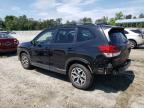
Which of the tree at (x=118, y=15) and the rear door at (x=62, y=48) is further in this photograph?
the tree at (x=118, y=15)

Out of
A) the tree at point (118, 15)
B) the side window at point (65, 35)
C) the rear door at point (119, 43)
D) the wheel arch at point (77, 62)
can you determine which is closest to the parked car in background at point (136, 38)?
the rear door at point (119, 43)

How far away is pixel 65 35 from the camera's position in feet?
20.0

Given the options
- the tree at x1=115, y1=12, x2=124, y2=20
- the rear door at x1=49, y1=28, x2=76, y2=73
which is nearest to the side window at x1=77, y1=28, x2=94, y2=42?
the rear door at x1=49, y1=28, x2=76, y2=73

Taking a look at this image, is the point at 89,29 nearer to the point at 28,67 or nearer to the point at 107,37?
the point at 107,37

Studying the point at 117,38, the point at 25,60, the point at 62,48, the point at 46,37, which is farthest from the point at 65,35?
the point at 25,60

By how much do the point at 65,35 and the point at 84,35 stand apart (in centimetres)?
83

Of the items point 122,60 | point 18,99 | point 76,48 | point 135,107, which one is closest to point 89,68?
point 76,48

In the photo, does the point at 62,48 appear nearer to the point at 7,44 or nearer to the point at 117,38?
the point at 117,38

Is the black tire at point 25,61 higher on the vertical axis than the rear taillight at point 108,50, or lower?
lower

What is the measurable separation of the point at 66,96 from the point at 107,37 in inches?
76.6

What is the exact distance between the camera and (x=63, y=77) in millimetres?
6887

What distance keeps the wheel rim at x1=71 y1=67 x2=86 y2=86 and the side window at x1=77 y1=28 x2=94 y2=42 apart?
0.88 meters

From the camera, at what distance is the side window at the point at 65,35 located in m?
5.82

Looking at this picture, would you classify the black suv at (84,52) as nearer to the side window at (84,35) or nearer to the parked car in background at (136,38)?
the side window at (84,35)
